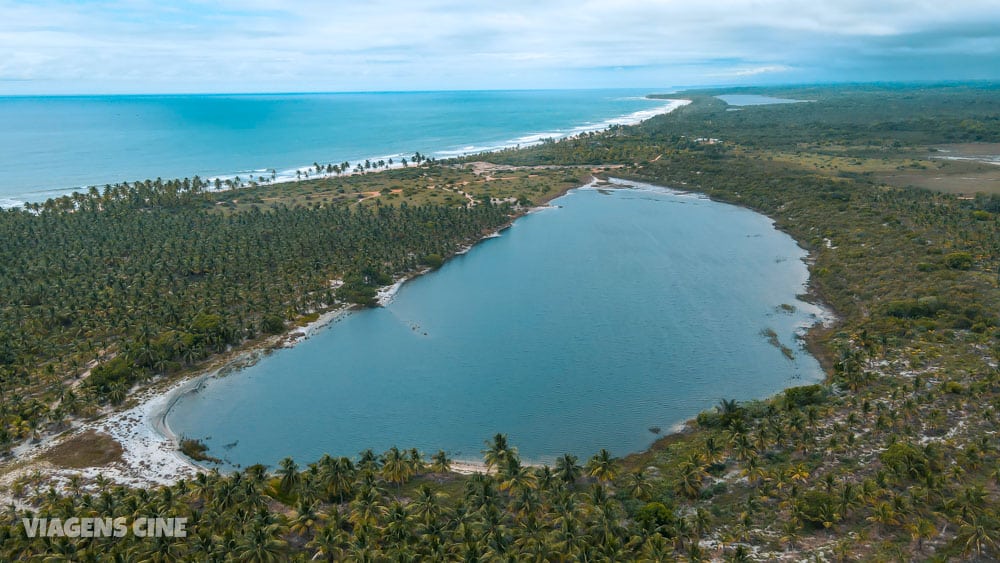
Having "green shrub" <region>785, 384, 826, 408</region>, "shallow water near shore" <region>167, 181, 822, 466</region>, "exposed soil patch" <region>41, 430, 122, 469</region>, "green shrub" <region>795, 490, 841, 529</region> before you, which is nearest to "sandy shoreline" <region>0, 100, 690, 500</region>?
"exposed soil patch" <region>41, 430, 122, 469</region>

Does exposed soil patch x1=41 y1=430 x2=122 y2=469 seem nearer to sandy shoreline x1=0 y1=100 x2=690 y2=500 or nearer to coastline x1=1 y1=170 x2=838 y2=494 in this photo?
sandy shoreline x1=0 y1=100 x2=690 y2=500

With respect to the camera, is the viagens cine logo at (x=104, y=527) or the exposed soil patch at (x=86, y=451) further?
the exposed soil patch at (x=86, y=451)

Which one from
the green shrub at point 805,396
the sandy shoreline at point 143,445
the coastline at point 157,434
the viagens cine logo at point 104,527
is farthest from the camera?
the green shrub at point 805,396

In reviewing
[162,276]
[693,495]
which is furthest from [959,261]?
[162,276]

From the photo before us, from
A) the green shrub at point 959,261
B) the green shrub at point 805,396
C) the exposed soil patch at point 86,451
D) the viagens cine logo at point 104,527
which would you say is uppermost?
the green shrub at point 959,261

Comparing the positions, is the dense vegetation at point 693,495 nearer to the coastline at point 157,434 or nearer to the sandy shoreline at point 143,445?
the sandy shoreline at point 143,445

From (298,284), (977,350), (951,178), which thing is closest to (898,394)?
(977,350)

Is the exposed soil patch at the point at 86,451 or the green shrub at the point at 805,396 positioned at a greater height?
the green shrub at the point at 805,396

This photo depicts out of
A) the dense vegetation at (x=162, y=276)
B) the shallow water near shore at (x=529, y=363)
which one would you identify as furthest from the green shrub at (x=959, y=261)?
the dense vegetation at (x=162, y=276)
